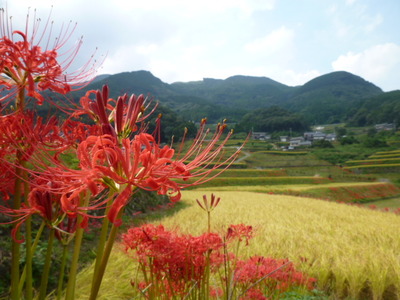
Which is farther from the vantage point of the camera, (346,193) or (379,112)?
(379,112)

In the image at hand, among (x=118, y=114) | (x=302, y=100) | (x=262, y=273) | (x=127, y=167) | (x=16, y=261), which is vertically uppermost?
(x=302, y=100)

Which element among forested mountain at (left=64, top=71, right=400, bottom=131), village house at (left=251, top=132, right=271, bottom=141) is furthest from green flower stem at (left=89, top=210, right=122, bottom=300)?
forested mountain at (left=64, top=71, right=400, bottom=131)

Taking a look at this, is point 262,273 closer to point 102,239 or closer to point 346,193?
point 102,239

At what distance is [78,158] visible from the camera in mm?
902

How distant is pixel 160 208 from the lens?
1022 centimetres

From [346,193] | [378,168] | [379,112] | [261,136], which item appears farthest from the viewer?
[261,136]

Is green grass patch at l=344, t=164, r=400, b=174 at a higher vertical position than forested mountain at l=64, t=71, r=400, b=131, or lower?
lower

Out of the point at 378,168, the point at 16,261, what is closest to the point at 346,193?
the point at 378,168

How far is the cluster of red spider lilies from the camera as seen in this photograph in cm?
84

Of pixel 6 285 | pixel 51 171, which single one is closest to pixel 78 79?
pixel 51 171

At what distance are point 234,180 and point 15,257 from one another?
2717 centimetres

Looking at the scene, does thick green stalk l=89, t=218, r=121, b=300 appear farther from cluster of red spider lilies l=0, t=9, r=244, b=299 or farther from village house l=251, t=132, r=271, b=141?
village house l=251, t=132, r=271, b=141

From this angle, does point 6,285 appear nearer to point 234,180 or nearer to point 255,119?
point 234,180

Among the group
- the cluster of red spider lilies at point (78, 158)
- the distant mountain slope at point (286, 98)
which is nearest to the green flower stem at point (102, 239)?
the cluster of red spider lilies at point (78, 158)
